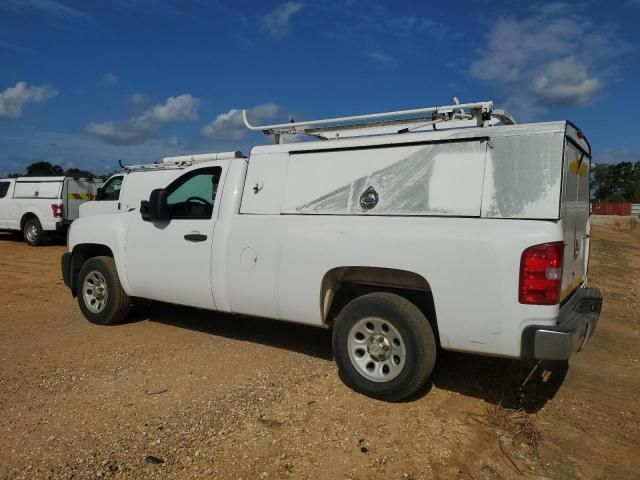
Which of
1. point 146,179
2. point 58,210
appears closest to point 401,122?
point 146,179

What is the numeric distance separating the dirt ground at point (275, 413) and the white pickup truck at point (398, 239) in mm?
509

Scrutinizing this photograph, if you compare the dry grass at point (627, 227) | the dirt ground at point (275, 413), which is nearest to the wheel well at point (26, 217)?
the dirt ground at point (275, 413)

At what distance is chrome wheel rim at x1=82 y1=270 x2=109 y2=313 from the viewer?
21.8 feet

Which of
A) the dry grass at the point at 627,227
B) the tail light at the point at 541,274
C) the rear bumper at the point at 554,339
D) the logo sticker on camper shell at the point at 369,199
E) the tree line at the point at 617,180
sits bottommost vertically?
the rear bumper at the point at 554,339

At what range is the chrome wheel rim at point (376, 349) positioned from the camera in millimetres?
4422

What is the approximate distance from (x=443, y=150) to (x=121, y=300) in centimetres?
417

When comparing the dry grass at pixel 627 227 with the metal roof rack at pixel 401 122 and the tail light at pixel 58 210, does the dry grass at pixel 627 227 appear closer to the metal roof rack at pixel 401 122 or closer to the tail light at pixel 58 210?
the tail light at pixel 58 210

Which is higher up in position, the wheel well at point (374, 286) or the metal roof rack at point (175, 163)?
the metal roof rack at point (175, 163)

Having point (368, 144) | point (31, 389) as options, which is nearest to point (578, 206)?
point (368, 144)

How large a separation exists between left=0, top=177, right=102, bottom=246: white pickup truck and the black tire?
10.6 m

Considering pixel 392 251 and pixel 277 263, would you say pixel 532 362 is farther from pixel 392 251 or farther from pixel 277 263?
pixel 277 263

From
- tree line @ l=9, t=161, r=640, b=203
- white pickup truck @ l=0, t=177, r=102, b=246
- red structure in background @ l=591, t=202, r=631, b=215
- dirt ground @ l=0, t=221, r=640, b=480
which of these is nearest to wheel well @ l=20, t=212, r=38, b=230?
white pickup truck @ l=0, t=177, r=102, b=246

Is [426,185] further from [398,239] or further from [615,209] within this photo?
[615,209]

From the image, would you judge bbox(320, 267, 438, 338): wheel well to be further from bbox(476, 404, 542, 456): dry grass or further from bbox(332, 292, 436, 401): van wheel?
bbox(476, 404, 542, 456): dry grass
